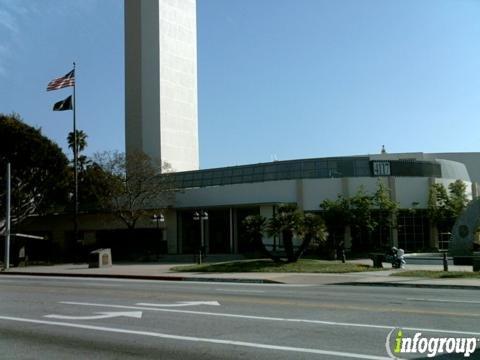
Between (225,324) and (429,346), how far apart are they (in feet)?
13.3

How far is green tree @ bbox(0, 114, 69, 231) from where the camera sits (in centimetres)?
4656

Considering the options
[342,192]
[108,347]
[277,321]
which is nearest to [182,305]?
[277,321]

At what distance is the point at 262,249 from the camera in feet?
104

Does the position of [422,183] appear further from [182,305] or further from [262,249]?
[182,305]

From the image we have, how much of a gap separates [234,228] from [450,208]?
18419 millimetres

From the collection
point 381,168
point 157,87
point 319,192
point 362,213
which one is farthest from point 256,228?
point 157,87

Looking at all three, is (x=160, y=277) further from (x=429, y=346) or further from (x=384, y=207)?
(x=384, y=207)

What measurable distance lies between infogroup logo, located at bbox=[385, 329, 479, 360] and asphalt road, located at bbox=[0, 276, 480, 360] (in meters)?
0.14

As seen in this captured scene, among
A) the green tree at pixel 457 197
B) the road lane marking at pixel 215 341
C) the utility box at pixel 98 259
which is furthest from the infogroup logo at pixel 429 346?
the green tree at pixel 457 197

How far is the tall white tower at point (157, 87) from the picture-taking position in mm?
63688

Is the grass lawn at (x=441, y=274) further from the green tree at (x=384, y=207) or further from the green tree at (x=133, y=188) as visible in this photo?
the green tree at (x=133, y=188)

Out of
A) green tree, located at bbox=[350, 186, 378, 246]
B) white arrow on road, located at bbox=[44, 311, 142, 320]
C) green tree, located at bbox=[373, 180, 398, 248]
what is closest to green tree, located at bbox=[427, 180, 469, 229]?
green tree, located at bbox=[373, 180, 398, 248]

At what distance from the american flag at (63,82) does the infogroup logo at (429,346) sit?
37926 mm

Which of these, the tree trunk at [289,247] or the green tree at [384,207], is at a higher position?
the green tree at [384,207]
